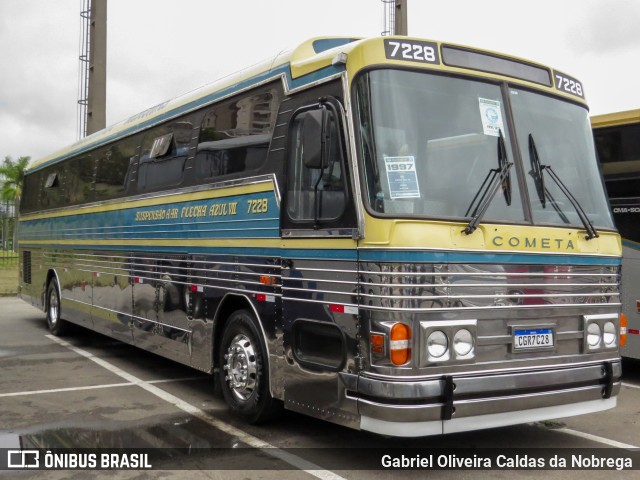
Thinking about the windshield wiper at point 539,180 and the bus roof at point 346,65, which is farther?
the windshield wiper at point 539,180

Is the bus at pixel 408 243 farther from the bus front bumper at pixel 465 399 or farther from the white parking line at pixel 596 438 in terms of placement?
the white parking line at pixel 596 438

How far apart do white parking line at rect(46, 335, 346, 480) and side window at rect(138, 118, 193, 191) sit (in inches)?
95.4

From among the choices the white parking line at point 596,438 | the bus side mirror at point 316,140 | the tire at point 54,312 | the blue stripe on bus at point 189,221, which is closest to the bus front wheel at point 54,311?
the tire at point 54,312

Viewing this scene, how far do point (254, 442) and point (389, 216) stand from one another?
2507 mm

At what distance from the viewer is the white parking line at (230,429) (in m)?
5.43

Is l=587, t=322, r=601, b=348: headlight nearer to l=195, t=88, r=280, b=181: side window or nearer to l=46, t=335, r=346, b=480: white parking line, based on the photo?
l=46, t=335, r=346, b=480: white parking line

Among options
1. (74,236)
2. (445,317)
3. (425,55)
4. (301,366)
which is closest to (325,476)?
(301,366)

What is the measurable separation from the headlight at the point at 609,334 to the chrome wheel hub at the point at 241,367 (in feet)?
10.0

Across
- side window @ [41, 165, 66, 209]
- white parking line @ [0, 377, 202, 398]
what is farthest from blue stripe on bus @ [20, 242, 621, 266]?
side window @ [41, 165, 66, 209]

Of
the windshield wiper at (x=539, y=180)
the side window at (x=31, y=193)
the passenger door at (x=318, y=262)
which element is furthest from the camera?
the side window at (x=31, y=193)

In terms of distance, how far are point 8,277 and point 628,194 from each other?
27268 millimetres

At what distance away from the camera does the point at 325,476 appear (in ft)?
17.3

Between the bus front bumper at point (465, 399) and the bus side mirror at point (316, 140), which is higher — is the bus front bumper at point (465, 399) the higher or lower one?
the lower one

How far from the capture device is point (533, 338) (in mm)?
5438
